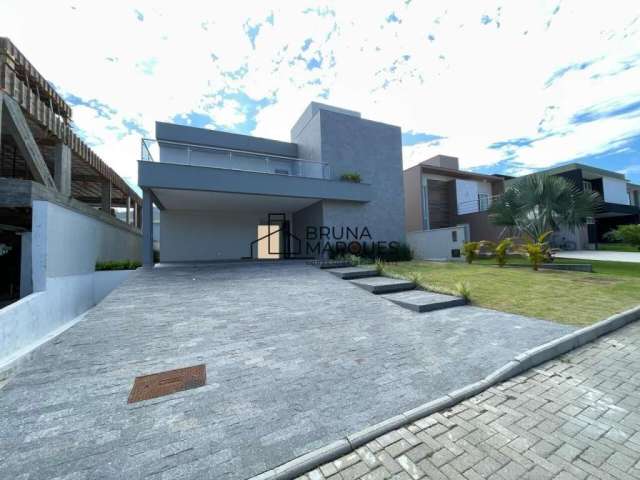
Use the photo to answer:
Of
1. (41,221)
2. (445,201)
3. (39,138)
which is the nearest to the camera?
(41,221)

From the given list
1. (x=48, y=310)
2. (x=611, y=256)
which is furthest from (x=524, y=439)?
(x=611, y=256)

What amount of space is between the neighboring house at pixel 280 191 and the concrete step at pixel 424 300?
5747mm

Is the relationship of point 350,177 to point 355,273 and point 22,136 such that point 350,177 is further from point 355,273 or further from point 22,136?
point 22,136

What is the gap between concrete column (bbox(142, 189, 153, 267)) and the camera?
30.2ft

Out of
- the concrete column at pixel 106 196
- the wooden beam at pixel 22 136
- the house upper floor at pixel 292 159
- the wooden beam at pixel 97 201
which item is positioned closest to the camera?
the wooden beam at pixel 22 136

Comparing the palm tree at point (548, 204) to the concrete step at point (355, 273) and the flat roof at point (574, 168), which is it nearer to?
the concrete step at point (355, 273)

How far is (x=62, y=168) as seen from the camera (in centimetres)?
1072

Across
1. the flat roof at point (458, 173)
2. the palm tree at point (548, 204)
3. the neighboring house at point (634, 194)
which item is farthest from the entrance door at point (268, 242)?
the neighboring house at point (634, 194)

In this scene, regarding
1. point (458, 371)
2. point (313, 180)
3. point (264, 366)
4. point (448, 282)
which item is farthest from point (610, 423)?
point (313, 180)

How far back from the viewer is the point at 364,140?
13.6m

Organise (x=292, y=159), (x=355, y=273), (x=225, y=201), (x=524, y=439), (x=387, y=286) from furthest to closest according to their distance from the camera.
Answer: (x=225, y=201)
(x=292, y=159)
(x=355, y=273)
(x=387, y=286)
(x=524, y=439)

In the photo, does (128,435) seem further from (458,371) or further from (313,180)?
(313,180)

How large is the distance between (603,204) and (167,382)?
2633cm

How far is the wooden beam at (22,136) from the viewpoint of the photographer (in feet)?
26.3
